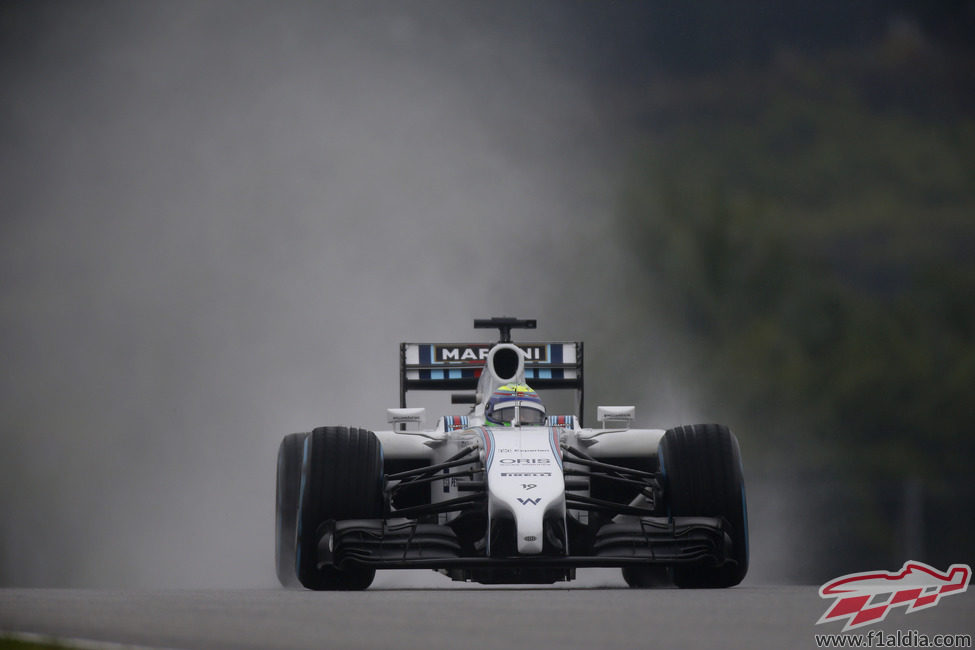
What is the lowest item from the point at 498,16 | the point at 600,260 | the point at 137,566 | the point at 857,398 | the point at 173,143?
the point at 137,566

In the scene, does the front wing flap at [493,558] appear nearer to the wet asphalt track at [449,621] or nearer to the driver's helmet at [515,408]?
the wet asphalt track at [449,621]

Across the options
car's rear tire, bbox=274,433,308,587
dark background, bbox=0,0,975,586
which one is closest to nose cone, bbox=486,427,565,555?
car's rear tire, bbox=274,433,308,587

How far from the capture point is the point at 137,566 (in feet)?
92.8

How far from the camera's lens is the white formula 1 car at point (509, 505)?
41.4ft

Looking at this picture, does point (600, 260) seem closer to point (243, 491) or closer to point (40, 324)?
point (243, 491)

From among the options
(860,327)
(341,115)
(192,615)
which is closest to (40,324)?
(341,115)

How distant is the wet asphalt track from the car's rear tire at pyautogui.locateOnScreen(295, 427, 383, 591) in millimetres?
2609

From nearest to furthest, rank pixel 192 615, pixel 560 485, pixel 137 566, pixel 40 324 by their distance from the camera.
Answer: pixel 192 615 < pixel 560 485 < pixel 137 566 < pixel 40 324

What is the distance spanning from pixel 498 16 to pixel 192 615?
25.7 m

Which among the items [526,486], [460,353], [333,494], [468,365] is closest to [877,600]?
[526,486]

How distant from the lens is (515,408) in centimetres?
1484

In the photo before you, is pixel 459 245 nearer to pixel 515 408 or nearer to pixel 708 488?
pixel 515 408

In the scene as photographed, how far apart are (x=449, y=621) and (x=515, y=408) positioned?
6.89 metres

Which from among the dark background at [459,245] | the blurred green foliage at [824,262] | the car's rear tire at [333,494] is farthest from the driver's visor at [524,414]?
the blurred green foliage at [824,262]
